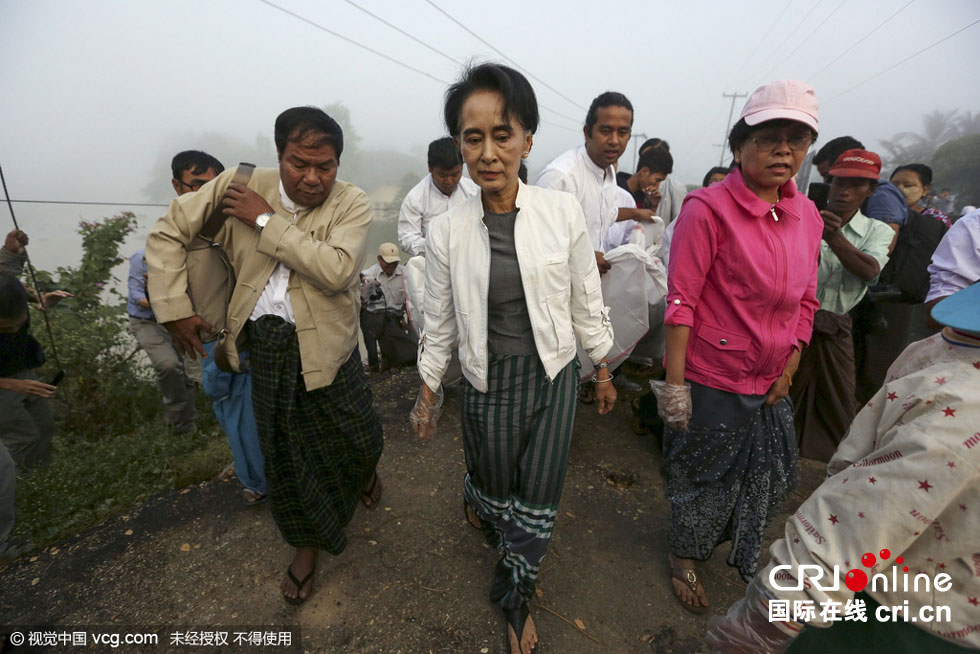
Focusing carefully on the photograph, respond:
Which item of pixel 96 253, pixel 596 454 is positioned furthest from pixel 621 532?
pixel 96 253

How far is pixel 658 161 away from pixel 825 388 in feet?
7.91

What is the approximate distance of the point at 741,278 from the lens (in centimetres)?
173

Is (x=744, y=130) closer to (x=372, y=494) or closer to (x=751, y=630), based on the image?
(x=751, y=630)

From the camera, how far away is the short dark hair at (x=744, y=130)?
1.63 m

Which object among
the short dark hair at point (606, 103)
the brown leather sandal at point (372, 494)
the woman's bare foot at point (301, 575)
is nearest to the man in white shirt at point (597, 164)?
the short dark hair at point (606, 103)

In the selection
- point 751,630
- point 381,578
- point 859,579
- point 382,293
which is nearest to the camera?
point 859,579

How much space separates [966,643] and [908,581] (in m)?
0.13

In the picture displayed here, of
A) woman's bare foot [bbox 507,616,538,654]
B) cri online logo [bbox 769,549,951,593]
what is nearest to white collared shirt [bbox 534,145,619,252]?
woman's bare foot [bbox 507,616,538,654]

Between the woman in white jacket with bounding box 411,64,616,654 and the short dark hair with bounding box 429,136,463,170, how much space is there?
6.73 ft

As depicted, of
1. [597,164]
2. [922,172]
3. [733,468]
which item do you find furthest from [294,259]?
[922,172]

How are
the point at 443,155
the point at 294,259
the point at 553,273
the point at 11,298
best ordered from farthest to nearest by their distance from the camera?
1. the point at 443,155
2. the point at 11,298
3. the point at 294,259
4. the point at 553,273

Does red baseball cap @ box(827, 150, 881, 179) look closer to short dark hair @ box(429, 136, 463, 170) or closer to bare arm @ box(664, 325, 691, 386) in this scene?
bare arm @ box(664, 325, 691, 386)

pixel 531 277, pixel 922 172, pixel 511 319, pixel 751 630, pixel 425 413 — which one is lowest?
pixel 425 413

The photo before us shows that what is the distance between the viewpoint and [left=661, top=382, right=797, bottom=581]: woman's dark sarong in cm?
190
